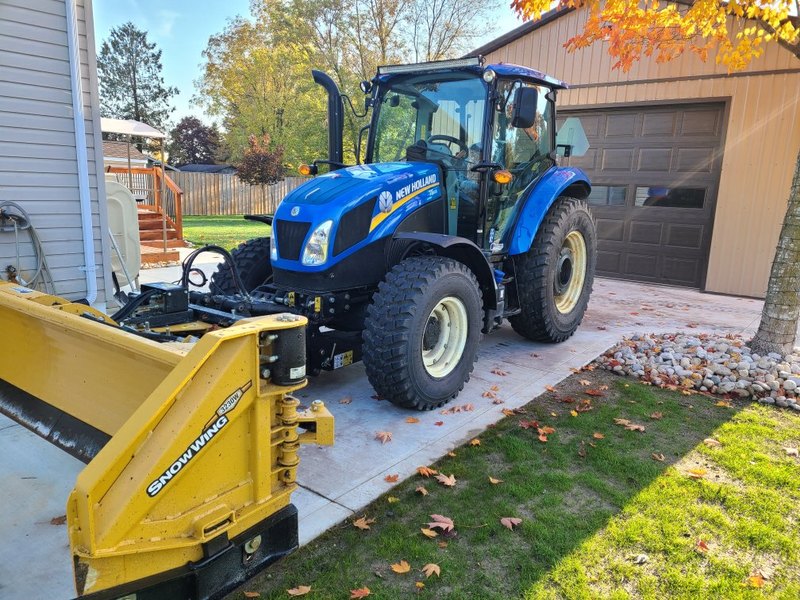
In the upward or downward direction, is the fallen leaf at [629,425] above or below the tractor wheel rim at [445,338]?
below

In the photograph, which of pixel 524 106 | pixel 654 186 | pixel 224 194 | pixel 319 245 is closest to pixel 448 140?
pixel 524 106

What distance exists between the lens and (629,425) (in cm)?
394

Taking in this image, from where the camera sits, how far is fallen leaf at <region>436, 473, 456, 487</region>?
10.2 feet

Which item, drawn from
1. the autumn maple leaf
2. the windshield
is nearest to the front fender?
the windshield

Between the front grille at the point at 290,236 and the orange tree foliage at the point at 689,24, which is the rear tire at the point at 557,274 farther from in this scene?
the front grille at the point at 290,236

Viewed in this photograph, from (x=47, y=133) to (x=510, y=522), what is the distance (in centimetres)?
483

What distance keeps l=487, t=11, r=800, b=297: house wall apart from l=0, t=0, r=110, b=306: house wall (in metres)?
7.37

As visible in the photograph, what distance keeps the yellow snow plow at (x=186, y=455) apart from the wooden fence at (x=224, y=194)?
2288cm

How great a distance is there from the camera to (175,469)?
6.00 feet

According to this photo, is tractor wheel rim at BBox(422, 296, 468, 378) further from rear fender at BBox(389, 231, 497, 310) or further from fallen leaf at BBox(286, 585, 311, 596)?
fallen leaf at BBox(286, 585, 311, 596)

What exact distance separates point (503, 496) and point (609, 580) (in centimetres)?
71

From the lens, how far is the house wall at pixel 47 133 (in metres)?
4.70

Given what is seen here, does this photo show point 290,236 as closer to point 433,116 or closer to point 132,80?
point 433,116

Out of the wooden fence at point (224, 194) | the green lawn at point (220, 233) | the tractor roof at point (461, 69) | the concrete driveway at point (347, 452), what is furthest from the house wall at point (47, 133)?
the wooden fence at point (224, 194)
